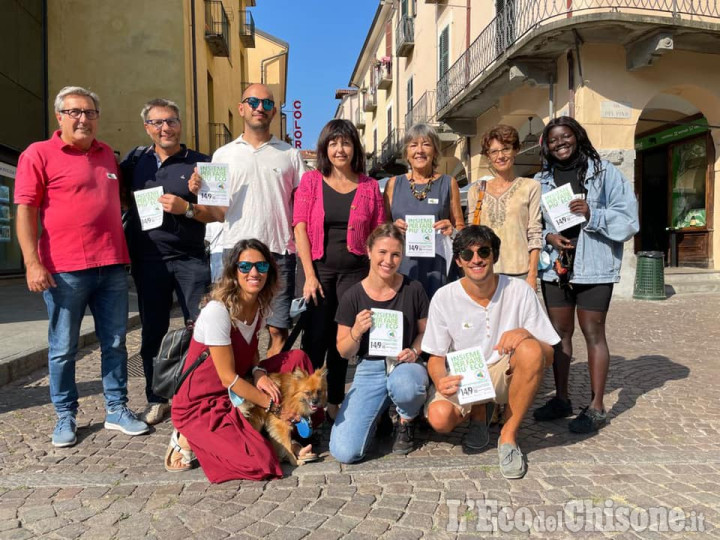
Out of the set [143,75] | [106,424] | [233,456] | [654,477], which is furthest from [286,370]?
[143,75]

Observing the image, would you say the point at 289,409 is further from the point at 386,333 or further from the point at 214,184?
the point at 214,184

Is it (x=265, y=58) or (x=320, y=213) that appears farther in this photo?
(x=265, y=58)

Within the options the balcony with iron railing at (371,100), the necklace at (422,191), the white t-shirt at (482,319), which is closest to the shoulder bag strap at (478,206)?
the necklace at (422,191)

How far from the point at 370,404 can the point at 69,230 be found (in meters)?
2.27

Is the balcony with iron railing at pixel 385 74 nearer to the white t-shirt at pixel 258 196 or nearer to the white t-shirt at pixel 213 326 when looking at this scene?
the white t-shirt at pixel 258 196

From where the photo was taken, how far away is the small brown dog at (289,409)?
3309mm

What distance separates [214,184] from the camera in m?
3.76

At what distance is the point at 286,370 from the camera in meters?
3.50

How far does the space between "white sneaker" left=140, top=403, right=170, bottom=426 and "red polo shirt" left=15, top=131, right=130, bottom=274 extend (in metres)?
1.21

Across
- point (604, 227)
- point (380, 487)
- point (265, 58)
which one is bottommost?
point (380, 487)

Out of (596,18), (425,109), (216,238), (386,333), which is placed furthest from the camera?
(425,109)

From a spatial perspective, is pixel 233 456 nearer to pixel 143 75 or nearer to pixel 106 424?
pixel 106 424

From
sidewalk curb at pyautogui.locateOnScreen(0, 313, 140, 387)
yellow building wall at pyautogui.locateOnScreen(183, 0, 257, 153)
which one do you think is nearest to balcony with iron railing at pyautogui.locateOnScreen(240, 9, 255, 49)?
yellow building wall at pyautogui.locateOnScreen(183, 0, 257, 153)

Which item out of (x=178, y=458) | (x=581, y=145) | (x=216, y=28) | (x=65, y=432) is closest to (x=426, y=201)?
(x=581, y=145)
